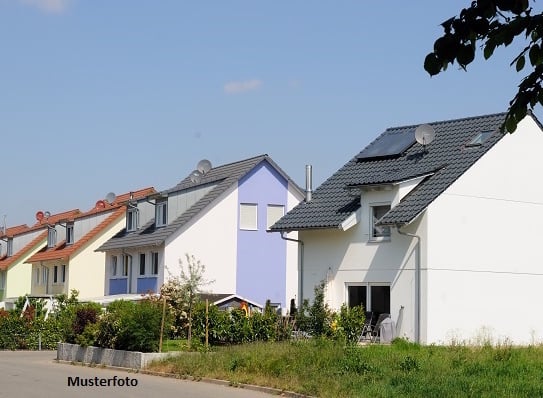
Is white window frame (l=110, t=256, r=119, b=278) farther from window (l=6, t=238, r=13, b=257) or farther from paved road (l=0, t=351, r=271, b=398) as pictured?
paved road (l=0, t=351, r=271, b=398)

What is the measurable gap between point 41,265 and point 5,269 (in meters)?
5.93

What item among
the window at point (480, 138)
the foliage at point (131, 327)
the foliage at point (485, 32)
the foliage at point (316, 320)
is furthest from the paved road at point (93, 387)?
the window at point (480, 138)

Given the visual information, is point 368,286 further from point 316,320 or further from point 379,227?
point 316,320

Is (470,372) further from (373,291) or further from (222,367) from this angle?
(373,291)

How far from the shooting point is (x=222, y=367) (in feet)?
65.5

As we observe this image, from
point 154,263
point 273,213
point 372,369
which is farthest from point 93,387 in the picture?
point 273,213

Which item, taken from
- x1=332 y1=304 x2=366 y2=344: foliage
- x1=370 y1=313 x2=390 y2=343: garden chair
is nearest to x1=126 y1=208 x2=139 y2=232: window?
x1=370 y1=313 x2=390 y2=343: garden chair

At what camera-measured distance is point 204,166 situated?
51.1 m

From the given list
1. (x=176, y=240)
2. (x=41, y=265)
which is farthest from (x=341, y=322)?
(x=41, y=265)

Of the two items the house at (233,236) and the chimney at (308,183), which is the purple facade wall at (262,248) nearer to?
the house at (233,236)

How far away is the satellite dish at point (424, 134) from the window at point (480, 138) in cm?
146

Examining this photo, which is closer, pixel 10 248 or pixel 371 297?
pixel 371 297

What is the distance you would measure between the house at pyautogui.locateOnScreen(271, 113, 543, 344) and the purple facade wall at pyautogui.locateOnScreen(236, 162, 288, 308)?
43.0 ft

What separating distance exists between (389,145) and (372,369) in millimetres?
16277
